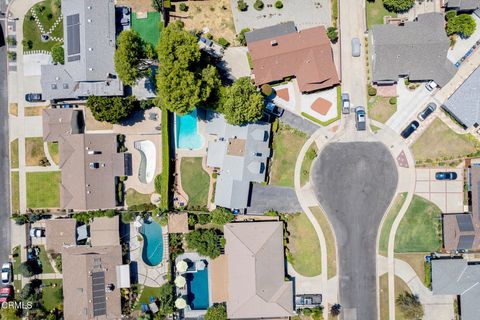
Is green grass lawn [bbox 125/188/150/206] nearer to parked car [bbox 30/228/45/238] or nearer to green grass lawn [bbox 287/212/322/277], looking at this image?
parked car [bbox 30/228/45/238]

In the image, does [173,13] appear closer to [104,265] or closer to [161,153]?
[161,153]

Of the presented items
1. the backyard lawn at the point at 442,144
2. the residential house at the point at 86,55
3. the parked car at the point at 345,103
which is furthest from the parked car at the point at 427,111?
the residential house at the point at 86,55

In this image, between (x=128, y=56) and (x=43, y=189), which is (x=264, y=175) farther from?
(x=43, y=189)

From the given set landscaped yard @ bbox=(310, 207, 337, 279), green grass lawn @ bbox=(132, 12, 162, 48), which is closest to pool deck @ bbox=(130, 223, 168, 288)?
landscaped yard @ bbox=(310, 207, 337, 279)

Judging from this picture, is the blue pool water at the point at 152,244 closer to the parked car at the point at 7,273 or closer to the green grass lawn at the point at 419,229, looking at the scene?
the parked car at the point at 7,273

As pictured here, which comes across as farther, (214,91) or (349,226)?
(349,226)

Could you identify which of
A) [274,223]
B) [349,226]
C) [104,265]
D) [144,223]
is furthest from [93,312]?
[349,226]
